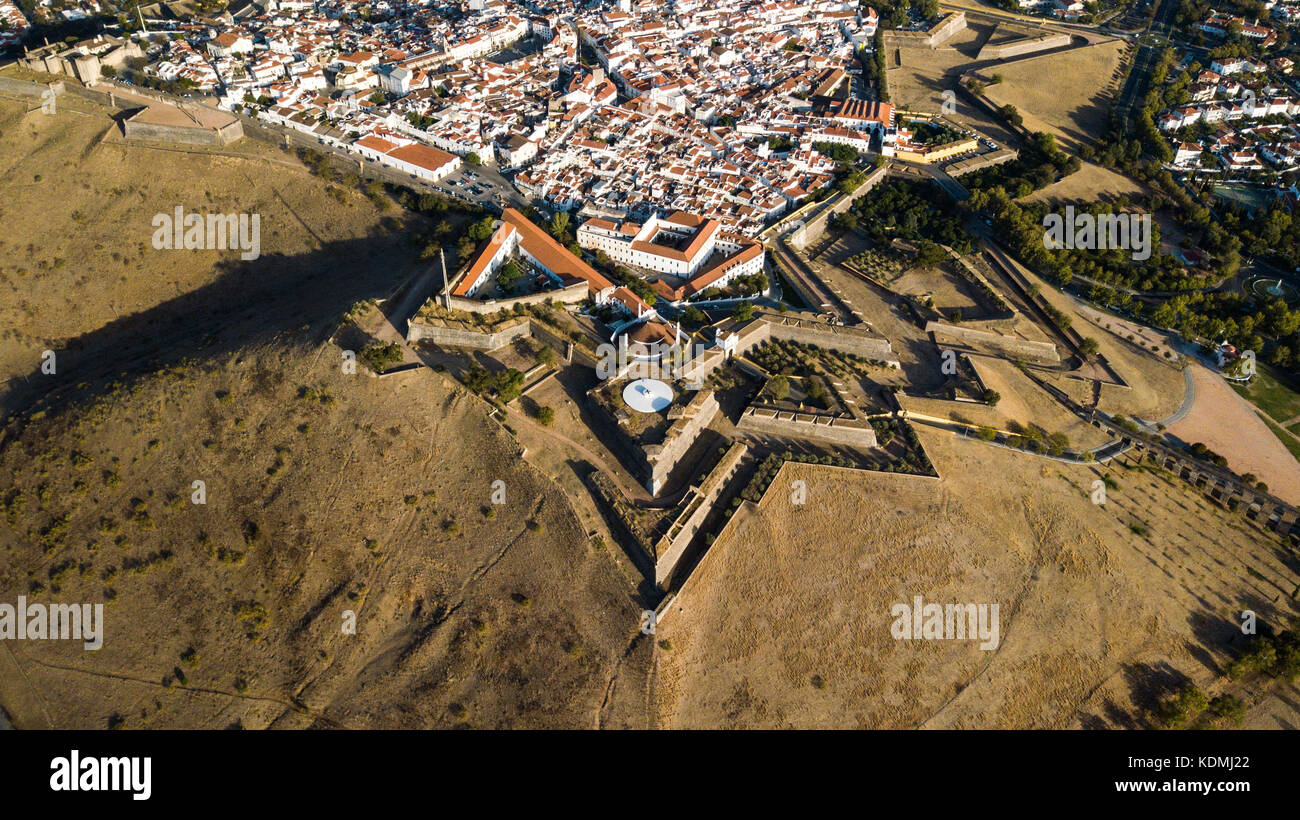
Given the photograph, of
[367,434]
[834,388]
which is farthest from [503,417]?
[834,388]

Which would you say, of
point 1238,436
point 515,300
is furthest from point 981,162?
point 515,300

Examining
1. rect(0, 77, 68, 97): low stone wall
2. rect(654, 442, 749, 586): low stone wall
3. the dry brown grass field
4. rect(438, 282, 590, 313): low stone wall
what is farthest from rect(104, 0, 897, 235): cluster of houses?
rect(654, 442, 749, 586): low stone wall

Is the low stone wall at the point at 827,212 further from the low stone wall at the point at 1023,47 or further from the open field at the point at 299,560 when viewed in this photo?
the low stone wall at the point at 1023,47

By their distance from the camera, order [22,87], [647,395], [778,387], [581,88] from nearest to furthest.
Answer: [647,395]
[778,387]
[22,87]
[581,88]

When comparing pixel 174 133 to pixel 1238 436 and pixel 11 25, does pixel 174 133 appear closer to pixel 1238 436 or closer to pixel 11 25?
pixel 11 25

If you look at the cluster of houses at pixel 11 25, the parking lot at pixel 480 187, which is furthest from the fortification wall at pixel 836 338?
the cluster of houses at pixel 11 25
